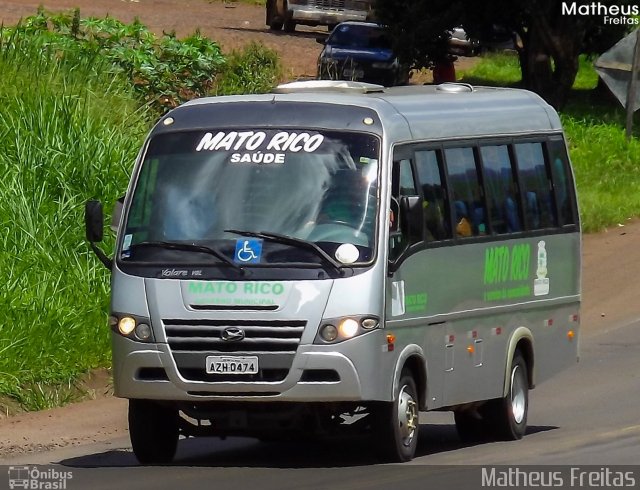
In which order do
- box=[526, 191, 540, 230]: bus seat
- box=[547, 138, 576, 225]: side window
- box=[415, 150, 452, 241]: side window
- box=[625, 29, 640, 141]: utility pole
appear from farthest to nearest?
box=[625, 29, 640, 141]: utility pole, box=[547, 138, 576, 225]: side window, box=[526, 191, 540, 230]: bus seat, box=[415, 150, 452, 241]: side window

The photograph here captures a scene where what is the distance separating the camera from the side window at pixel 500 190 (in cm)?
1286

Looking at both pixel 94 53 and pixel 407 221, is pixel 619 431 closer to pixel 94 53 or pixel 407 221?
pixel 407 221

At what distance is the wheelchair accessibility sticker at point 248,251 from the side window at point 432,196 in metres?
1.34

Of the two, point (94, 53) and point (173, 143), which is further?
point (94, 53)

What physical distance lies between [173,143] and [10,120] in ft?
26.5

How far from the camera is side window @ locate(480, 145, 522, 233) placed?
42.2 ft

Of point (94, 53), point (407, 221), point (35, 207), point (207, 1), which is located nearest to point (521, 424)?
point (407, 221)

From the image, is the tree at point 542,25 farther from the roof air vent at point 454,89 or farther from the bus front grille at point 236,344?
the bus front grille at point 236,344

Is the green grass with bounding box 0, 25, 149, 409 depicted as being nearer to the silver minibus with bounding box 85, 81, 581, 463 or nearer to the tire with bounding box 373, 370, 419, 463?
the silver minibus with bounding box 85, 81, 581, 463

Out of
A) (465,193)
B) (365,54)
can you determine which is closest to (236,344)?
(465,193)

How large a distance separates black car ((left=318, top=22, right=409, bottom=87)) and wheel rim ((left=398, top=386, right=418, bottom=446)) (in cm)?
2469

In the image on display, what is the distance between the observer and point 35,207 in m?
17.8

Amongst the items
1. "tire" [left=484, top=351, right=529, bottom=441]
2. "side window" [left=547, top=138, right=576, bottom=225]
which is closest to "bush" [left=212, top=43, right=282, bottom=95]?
"side window" [left=547, top=138, right=576, bottom=225]

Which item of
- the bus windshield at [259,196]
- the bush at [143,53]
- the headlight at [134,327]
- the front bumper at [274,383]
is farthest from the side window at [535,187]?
the bush at [143,53]
